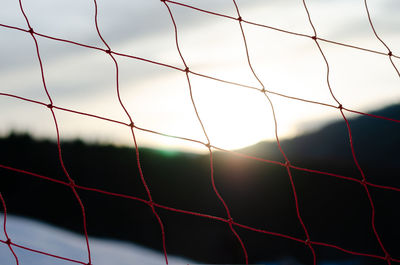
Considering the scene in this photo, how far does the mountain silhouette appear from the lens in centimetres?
290

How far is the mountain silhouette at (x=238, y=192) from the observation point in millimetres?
2900

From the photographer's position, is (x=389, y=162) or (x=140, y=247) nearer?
(x=140, y=247)

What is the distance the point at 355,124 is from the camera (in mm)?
3252

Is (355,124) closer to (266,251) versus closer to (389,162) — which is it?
(389,162)

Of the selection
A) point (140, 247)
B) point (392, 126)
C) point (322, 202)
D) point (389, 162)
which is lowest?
point (140, 247)

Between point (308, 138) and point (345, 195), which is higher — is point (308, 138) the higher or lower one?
the higher one

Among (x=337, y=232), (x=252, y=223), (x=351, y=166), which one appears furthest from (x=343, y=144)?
(x=252, y=223)

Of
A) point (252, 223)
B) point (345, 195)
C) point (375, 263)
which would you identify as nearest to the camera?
point (252, 223)

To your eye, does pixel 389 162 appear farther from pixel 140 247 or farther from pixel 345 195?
pixel 140 247

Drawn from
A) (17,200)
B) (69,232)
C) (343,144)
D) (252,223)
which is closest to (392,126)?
(343,144)

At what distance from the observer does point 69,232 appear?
7.97 feet

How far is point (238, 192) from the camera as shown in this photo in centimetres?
298

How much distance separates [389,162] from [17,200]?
2517 mm

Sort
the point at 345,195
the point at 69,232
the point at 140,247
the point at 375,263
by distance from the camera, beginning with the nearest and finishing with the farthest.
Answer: the point at 69,232 → the point at 140,247 → the point at 345,195 → the point at 375,263
